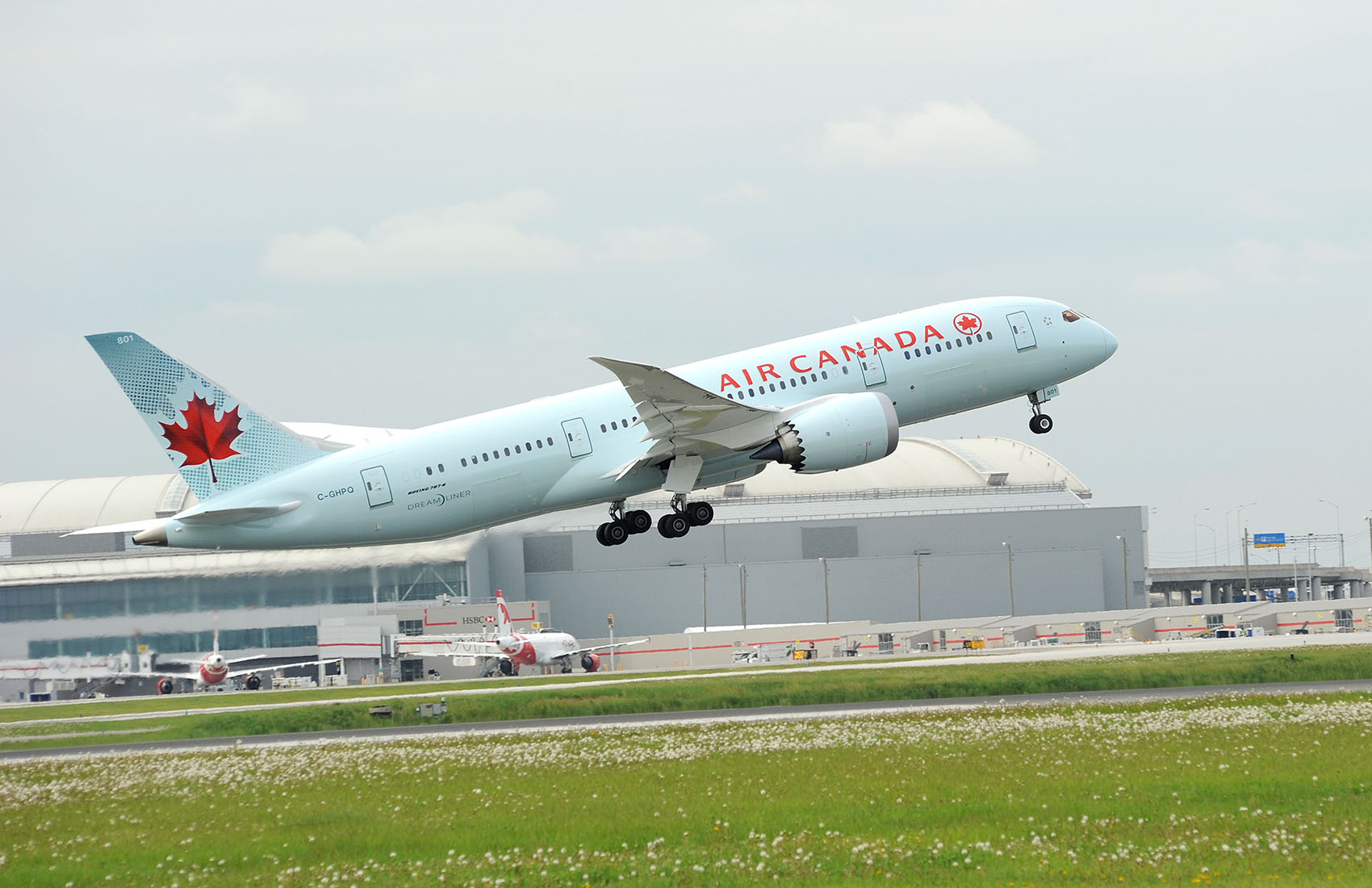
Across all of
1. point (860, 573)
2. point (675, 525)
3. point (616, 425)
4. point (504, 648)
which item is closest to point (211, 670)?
point (504, 648)

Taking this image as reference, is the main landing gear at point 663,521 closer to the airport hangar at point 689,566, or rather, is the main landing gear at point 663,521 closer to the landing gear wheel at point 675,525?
the landing gear wheel at point 675,525

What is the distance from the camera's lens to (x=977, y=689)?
50.0 meters

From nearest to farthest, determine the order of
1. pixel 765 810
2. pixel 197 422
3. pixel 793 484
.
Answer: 1. pixel 765 810
2. pixel 197 422
3. pixel 793 484

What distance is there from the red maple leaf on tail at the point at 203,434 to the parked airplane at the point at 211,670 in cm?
4043

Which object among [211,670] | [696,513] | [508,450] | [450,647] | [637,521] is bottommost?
[450,647]

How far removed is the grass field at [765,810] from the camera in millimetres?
19906

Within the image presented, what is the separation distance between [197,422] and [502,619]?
53830 mm

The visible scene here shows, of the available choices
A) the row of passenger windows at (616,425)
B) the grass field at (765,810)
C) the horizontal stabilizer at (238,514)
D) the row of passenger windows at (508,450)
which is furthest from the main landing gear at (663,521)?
the horizontal stabilizer at (238,514)

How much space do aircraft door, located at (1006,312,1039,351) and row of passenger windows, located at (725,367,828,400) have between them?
6.39 meters

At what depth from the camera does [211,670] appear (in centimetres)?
8006

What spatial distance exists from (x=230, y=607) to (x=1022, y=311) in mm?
46838

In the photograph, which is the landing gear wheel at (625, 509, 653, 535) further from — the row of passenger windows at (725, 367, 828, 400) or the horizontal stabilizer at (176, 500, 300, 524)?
the horizontal stabilizer at (176, 500, 300, 524)

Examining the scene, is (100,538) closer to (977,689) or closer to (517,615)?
(517,615)

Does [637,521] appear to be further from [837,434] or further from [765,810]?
[765,810]
